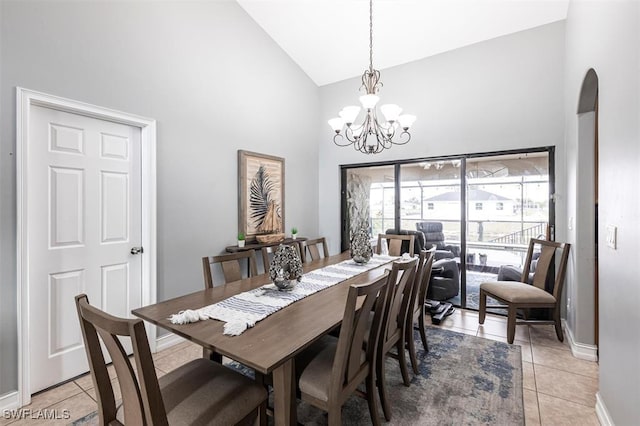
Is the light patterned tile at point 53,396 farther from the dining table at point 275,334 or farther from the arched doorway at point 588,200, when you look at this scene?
the arched doorway at point 588,200

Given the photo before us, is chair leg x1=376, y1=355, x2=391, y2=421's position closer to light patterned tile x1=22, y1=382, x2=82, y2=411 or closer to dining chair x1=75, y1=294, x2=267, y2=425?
dining chair x1=75, y1=294, x2=267, y2=425

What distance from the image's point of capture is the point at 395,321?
6.92 feet

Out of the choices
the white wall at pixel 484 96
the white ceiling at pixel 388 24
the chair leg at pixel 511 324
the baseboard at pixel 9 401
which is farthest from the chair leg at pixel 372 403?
the white ceiling at pixel 388 24

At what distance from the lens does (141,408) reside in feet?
3.55

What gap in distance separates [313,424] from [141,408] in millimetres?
1125

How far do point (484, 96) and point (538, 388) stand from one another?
3.14 metres

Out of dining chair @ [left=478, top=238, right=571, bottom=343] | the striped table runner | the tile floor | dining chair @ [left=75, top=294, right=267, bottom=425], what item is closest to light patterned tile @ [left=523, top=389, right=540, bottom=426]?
the tile floor

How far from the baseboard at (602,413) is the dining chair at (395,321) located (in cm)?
111

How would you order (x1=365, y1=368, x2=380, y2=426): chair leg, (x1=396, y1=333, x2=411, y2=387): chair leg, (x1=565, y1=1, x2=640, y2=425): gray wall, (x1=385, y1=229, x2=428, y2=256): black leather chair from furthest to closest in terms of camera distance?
1. (x1=385, y1=229, x2=428, y2=256): black leather chair
2. (x1=396, y1=333, x2=411, y2=387): chair leg
3. (x1=365, y1=368, x2=380, y2=426): chair leg
4. (x1=565, y1=1, x2=640, y2=425): gray wall

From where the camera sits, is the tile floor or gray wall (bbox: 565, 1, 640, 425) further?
the tile floor

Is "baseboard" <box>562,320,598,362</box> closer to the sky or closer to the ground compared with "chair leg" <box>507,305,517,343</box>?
closer to the ground

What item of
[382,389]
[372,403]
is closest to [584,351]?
[382,389]

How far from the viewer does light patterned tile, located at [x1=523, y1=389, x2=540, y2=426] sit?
6.12ft

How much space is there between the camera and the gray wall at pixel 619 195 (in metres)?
1.36
